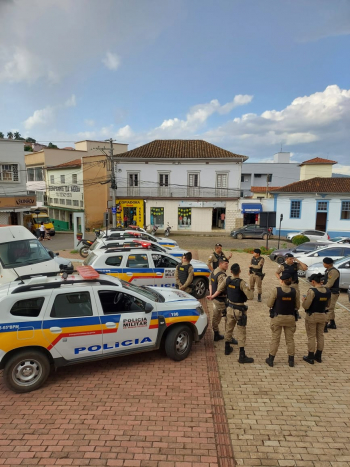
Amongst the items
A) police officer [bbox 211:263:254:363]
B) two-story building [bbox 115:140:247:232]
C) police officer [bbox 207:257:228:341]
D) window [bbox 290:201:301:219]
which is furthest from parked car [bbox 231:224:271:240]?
police officer [bbox 211:263:254:363]

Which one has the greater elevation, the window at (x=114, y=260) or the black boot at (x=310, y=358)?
the window at (x=114, y=260)

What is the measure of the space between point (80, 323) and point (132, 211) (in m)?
28.6

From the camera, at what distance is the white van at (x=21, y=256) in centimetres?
987

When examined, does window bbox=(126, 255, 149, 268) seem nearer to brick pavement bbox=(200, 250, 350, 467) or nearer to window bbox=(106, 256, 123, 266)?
window bbox=(106, 256, 123, 266)

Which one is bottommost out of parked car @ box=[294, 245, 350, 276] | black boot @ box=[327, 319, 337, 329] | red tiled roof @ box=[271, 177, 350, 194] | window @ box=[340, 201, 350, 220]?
black boot @ box=[327, 319, 337, 329]

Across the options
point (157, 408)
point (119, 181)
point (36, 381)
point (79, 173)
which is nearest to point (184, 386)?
point (157, 408)

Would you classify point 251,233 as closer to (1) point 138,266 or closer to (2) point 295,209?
(2) point 295,209

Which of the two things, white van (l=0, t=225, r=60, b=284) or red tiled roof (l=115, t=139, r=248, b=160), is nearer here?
white van (l=0, t=225, r=60, b=284)

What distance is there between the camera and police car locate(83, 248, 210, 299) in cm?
958

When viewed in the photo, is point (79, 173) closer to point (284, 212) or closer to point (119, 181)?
point (119, 181)

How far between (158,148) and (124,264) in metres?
26.5

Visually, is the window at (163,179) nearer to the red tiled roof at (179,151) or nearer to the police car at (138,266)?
the red tiled roof at (179,151)

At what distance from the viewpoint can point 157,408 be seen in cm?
491

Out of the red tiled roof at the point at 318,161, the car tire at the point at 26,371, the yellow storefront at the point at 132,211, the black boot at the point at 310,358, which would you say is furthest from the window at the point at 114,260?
the red tiled roof at the point at 318,161
